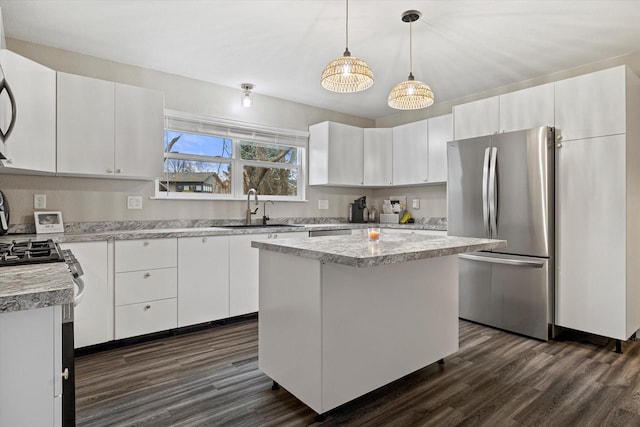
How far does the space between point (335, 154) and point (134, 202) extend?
7.55 feet

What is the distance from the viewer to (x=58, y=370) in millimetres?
858

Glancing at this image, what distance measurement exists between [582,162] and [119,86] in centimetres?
379

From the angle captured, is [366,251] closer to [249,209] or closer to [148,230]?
[148,230]

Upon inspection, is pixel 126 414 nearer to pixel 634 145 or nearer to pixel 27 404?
pixel 27 404

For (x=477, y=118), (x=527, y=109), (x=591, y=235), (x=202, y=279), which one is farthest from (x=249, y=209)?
(x=591, y=235)

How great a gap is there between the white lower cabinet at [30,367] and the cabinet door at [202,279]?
2.29 meters

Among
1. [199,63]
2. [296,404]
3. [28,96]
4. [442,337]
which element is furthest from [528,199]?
[28,96]

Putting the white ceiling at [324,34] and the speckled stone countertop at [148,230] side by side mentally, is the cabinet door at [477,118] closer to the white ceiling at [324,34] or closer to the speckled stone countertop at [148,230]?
the white ceiling at [324,34]

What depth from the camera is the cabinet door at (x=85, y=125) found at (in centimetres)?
275

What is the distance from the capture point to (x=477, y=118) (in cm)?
354

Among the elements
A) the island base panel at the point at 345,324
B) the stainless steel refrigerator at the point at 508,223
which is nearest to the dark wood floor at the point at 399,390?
the island base panel at the point at 345,324

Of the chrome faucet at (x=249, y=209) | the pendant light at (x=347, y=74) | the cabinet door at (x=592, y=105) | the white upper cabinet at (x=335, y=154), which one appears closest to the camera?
the pendant light at (x=347, y=74)

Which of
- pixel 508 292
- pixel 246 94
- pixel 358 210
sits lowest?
pixel 508 292

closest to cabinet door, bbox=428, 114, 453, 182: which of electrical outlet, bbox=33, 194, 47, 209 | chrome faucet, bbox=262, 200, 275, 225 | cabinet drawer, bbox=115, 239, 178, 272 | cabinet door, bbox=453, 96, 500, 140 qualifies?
cabinet door, bbox=453, 96, 500, 140
